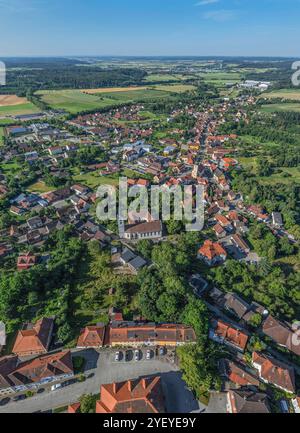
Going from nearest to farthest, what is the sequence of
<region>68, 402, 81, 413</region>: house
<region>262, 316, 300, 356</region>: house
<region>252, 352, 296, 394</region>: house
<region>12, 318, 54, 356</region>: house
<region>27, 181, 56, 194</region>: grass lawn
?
<region>68, 402, 81, 413</region>: house < <region>252, 352, 296, 394</region>: house < <region>12, 318, 54, 356</region>: house < <region>262, 316, 300, 356</region>: house < <region>27, 181, 56, 194</region>: grass lawn

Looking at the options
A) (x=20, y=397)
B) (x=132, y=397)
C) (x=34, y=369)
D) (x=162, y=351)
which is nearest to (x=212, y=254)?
(x=162, y=351)

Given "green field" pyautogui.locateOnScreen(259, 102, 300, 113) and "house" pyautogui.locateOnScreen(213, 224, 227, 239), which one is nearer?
"house" pyautogui.locateOnScreen(213, 224, 227, 239)

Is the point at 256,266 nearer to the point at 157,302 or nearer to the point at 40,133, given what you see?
the point at 157,302

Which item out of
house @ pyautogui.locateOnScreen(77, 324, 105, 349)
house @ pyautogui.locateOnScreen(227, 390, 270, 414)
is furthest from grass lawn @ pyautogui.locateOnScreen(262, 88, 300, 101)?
house @ pyautogui.locateOnScreen(77, 324, 105, 349)

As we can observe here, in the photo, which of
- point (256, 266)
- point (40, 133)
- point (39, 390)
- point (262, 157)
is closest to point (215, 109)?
point (262, 157)

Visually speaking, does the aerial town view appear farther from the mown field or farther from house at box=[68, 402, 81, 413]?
the mown field

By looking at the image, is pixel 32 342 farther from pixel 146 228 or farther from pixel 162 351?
pixel 146 228
